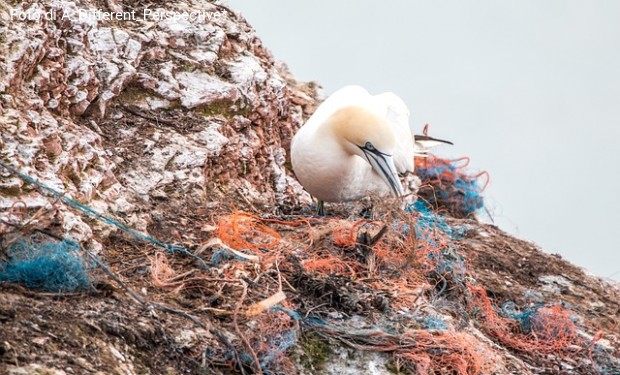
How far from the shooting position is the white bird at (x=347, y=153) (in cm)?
933

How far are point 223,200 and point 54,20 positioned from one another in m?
2.11

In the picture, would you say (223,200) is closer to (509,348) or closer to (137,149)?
(137,149)

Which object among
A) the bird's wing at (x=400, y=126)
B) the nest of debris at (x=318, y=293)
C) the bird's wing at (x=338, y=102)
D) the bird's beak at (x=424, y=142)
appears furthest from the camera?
the bird's beak at (x=424, y=142)

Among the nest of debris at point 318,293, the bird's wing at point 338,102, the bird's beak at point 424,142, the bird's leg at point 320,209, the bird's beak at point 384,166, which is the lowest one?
the bird's leg at point 320,209

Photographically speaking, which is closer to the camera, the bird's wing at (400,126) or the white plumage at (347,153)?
the white plumage at (347,153)

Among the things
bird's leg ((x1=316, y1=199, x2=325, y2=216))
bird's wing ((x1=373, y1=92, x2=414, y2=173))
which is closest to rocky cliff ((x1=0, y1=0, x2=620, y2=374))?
bird's leg ((x1=316, y1=199, x2=325, y2=216))

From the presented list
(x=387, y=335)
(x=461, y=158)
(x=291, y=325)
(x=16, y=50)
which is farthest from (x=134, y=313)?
(x=461, y=158)

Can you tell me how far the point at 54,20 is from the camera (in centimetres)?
867

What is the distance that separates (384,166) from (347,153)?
391 mm

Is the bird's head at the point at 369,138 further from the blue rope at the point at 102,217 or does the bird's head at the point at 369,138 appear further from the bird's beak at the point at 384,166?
the blue rope at the point at 102,217

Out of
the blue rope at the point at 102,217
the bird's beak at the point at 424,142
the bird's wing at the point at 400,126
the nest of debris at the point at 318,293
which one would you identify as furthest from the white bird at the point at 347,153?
the bird's beak at the point at 424,142

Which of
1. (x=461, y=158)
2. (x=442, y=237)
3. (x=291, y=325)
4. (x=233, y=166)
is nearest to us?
(x=291, y=325)

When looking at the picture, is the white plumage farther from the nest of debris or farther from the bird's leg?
the nest of debris

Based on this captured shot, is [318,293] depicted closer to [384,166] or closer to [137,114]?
[384,166]
